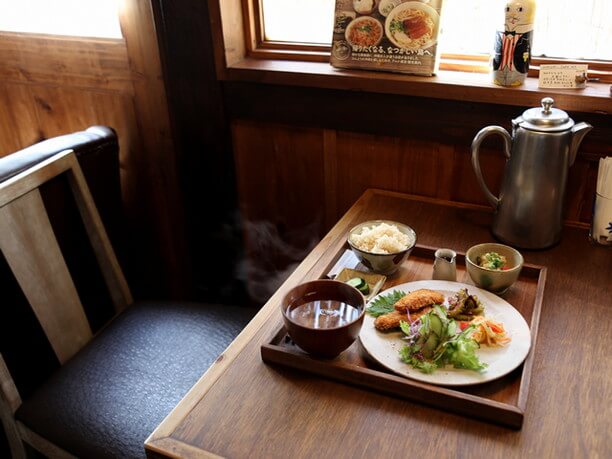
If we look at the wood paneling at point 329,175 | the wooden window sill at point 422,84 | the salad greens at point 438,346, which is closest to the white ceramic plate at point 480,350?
the salad greens at point 438,346

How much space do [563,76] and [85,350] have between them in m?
1.60

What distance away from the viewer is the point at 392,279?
4.90ft

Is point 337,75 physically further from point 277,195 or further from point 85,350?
point 85,350

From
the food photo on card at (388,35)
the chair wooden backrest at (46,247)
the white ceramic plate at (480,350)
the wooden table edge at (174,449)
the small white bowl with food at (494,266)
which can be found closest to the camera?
the wooden table edge at (174,449)

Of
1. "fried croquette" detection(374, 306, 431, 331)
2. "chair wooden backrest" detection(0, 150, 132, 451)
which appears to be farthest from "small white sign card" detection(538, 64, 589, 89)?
"chair wooden backrest" detection(0, 150, 132, 451)

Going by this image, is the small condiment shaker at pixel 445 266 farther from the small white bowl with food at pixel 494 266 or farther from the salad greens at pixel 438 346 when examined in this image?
the salad greens at pixel 438 346

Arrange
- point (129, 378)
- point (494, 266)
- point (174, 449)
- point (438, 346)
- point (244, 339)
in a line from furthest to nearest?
1. point (129, 378)
2. point (494, 266)
3. point (244, 339)
4. point (438, 346)
5. point (174, 449)

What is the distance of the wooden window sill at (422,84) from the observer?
5.21 feet

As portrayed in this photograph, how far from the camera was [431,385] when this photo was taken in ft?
3.68

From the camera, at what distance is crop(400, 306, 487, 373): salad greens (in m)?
1.16

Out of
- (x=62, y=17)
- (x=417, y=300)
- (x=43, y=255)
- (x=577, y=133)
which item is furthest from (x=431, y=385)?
(x=62, y=17)

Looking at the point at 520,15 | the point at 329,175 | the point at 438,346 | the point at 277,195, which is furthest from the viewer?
the point at 277,195

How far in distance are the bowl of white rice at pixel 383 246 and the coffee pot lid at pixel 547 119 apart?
399 millimetres

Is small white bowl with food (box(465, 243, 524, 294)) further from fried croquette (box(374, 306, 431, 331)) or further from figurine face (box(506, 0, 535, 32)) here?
Result: figurine face (box(506, 0, 535, 32))
